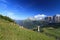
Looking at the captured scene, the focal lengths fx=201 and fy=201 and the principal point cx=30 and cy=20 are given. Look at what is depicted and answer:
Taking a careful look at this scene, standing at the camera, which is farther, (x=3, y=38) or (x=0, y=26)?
(x=0, y=26)

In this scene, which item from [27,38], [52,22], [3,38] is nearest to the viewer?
[3,38]

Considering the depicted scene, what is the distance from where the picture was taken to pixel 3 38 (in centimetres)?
1220

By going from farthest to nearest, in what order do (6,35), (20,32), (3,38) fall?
(20,32) → (6,35) → (3,38)

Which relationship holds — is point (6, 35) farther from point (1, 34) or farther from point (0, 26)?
point (0, 26)

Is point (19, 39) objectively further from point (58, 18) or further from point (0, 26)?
point (58, 18)

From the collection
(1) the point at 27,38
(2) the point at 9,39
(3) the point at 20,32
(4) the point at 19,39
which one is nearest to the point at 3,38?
(2) the point at 9,39

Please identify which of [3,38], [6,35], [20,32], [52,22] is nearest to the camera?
[3,38]

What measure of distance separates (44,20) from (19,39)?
60.6 metres

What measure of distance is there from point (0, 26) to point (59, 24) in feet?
190

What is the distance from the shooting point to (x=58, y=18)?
71375 millimetres

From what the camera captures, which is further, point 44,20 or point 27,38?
point 44,20

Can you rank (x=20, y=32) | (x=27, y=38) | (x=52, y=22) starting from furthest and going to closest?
(x=52, y=22) → (x=20, y=32) → (x=27, y=38)

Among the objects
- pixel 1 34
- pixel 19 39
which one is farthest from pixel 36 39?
pixel 1 34

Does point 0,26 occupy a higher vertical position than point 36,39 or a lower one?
higher
